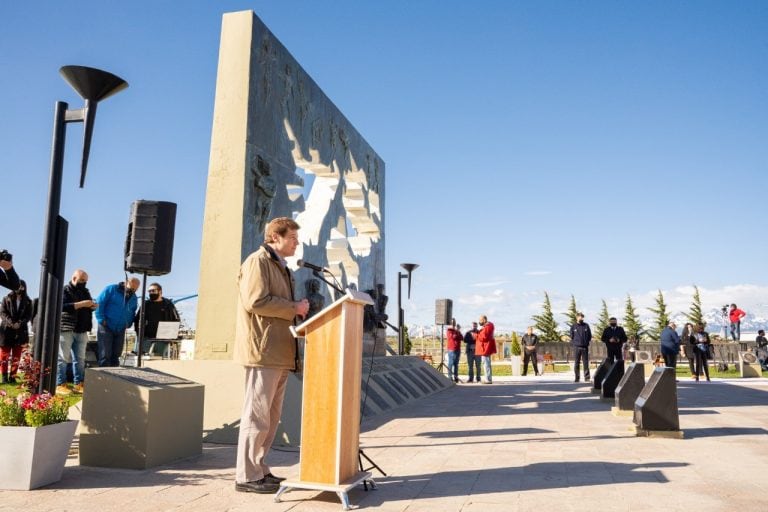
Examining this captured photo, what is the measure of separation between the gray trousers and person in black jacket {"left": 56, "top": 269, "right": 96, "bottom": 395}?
16.0 ft

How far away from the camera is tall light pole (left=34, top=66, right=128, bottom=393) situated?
522 centimetres

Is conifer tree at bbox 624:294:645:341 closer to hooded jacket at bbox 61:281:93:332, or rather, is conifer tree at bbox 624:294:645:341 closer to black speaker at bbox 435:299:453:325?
black speaker at bbox 435:299:453:325

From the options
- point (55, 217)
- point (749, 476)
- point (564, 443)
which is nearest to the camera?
point (749, 476)

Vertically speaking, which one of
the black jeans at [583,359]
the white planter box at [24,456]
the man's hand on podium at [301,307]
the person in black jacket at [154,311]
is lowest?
the white planter box at [24,456]

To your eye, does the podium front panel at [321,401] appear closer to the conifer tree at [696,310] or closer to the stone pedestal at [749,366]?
the stone pedestal at [749,366]

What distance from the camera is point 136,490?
4.14 meters

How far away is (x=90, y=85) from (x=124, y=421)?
113 inches

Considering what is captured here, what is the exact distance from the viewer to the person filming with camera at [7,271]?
8.01 m

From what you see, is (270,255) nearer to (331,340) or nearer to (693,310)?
(331,340)

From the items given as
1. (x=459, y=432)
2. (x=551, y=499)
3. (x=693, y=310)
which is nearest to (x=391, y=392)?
(x=459, y=432)

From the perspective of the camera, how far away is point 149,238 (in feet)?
23.8

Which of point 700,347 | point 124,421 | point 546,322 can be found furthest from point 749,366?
point 546,322

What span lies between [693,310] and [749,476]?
151ft

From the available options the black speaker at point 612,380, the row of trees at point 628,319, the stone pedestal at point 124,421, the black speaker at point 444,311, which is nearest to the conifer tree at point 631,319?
the row of trees at point 628,319
